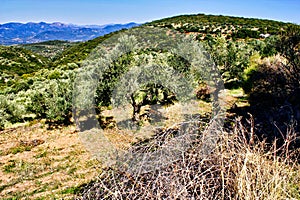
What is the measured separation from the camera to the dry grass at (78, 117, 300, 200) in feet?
10.9

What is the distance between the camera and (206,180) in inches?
137

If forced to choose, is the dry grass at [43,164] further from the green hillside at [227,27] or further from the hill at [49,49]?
the hill at [49,49]

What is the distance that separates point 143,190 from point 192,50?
648 inches

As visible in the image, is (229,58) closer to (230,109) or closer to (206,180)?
(230,109)

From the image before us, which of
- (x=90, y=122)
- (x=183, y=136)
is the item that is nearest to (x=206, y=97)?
(x=90, y=122)

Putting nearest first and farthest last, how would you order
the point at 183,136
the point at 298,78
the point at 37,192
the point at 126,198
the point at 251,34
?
the point at 126,198 → the point at 183,136 → the point at 37,192 → the point at 298,78 → the point at 251,34

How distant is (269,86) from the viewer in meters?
18.8

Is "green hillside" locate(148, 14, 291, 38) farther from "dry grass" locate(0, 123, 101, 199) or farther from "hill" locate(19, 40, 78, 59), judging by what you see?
"hill" locate(19, 40, 78, 59)

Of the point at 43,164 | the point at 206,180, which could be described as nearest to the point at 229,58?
the point at 43,164

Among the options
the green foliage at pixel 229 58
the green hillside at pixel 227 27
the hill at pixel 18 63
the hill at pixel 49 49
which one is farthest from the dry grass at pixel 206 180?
the hill at pixel 49 49

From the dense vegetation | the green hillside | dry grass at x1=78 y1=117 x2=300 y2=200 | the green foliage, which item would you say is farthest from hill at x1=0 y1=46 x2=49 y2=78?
dry grass at x1=78 y1=117 x2=300 y2=200

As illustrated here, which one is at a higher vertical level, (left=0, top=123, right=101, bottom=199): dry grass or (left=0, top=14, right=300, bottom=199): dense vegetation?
(left=0, top=14, right=300, bottom=199): dense vegetation

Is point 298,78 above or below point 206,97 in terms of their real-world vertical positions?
above

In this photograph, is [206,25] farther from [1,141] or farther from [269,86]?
[1,141]
